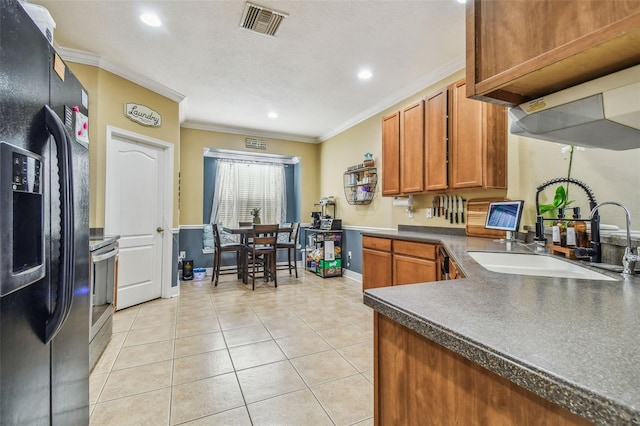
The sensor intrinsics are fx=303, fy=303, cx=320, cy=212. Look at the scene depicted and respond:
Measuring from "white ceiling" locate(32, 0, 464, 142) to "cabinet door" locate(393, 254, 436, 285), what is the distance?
208 centimetres

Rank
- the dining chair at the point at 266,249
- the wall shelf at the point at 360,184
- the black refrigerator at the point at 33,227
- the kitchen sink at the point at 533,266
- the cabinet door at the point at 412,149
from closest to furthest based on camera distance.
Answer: the black refrigerator at the point at 33,227
the kitchen sink at the point at 533,266
the cabinet door at the point at 412,149
the dining chair at the point at 266,249
the wall shelf at the point at 360,184

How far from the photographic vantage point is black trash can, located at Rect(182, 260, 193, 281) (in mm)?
4996

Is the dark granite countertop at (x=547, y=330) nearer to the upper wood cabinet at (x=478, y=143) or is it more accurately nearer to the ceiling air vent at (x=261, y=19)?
the upper wood cabinet at (x=478, y=143)

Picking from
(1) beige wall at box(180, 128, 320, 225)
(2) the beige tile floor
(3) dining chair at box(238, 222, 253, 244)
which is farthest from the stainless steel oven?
(1) beige wall at box(180, 128, 320, 225)

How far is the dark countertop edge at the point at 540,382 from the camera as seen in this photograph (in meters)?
0.37

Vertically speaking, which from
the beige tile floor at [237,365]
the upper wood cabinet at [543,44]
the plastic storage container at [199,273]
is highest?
the upper wood cabinet at [543,44]

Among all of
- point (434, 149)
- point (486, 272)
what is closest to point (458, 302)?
point (486, 272)

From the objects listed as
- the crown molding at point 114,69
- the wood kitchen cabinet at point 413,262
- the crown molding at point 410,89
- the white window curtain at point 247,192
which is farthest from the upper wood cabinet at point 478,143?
the white window curtain at point 247,192

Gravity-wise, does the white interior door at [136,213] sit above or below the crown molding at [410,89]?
below

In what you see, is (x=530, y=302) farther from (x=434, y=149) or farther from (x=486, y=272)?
(x=434, y=149)

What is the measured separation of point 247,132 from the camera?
5777mm

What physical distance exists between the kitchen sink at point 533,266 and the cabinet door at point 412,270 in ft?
2.69

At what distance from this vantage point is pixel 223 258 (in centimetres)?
593

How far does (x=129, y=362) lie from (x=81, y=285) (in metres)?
1.37
